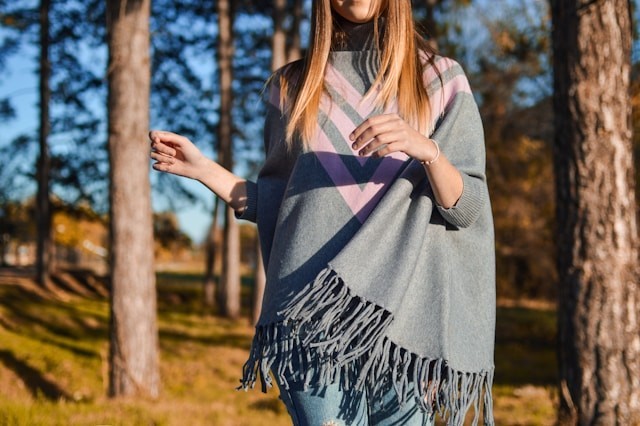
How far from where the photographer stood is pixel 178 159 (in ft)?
6.75

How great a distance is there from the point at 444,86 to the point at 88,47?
17373 millimetres

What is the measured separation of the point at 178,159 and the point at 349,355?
0.78 m

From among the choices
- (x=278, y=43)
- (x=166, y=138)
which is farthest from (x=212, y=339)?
(x=166, y=138)

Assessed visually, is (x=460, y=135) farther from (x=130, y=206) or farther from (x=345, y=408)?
A: (x=130, y=206)

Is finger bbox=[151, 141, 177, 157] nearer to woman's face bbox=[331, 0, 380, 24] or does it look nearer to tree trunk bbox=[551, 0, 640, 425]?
woman's face bbox=[331, 0, 380, 24]

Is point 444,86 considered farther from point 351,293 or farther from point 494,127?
point 494,127

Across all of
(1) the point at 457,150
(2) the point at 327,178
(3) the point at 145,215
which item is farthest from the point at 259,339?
(3) the point at 145,215

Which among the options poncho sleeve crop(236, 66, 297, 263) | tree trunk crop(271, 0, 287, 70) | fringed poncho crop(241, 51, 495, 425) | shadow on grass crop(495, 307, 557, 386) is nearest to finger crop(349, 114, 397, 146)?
fringed poncho crop(241, 51, 495, 425)

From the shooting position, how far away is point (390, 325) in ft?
5.81

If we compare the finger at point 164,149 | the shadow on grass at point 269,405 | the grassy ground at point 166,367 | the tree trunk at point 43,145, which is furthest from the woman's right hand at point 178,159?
the tree trunk at point 43,145

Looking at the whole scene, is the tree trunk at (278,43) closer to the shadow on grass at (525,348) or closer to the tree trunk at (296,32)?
the tree trunk at (296,32)

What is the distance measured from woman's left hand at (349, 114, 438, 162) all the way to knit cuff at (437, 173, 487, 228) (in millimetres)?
230

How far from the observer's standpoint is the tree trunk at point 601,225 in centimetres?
434

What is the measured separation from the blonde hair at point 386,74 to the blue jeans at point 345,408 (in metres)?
0.70
